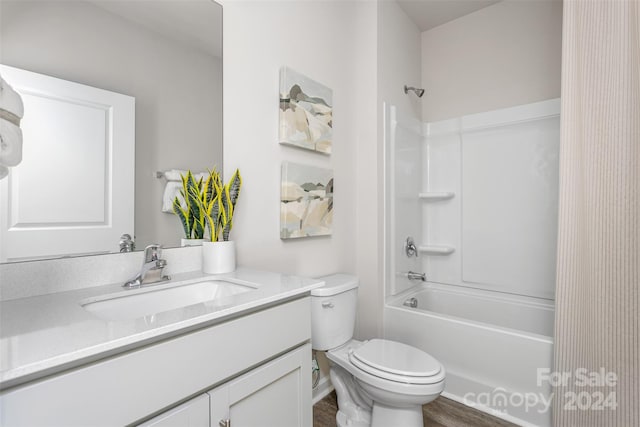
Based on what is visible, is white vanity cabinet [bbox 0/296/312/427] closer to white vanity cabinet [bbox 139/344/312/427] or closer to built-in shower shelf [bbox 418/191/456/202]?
white vanity cabinet [bbox 139/344/312/427]

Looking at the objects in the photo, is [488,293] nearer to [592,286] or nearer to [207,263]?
[592,286]

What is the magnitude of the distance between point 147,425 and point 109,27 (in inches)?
46.2

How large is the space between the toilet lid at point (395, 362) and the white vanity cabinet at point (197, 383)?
0.39 m

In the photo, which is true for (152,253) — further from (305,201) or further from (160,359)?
(305,201)

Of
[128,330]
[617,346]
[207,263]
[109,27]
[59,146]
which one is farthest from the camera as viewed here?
[617,346]

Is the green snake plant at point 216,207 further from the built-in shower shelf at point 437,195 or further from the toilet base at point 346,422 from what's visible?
the built-in shower shelf at point 437,195

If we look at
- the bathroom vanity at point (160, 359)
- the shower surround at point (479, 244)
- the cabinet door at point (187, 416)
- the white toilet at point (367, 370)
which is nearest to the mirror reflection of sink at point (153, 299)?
the bathroom vanity at point (160, 359)

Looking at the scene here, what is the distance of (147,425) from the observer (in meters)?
0.67

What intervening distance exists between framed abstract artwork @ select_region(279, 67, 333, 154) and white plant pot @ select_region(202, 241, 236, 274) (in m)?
0.65

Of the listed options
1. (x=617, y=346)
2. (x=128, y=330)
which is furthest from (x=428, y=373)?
(x=128, y=330)

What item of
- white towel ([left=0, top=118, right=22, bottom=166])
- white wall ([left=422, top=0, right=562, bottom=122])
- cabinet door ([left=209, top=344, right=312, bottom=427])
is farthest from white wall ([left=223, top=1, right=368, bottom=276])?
white wall ([left=422, top=0, right=562, bottom=122])

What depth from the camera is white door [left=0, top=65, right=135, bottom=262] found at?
87 cm

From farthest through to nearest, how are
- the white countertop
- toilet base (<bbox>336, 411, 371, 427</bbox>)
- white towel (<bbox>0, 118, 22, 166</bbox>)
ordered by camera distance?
1. toilet base (<bbox>336, 411, 371, 427</bbox>)
2. white towel (<bbox>0, 118, 22, 166</bbox>)
3. the white countertop

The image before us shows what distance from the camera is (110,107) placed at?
1.05 meters
